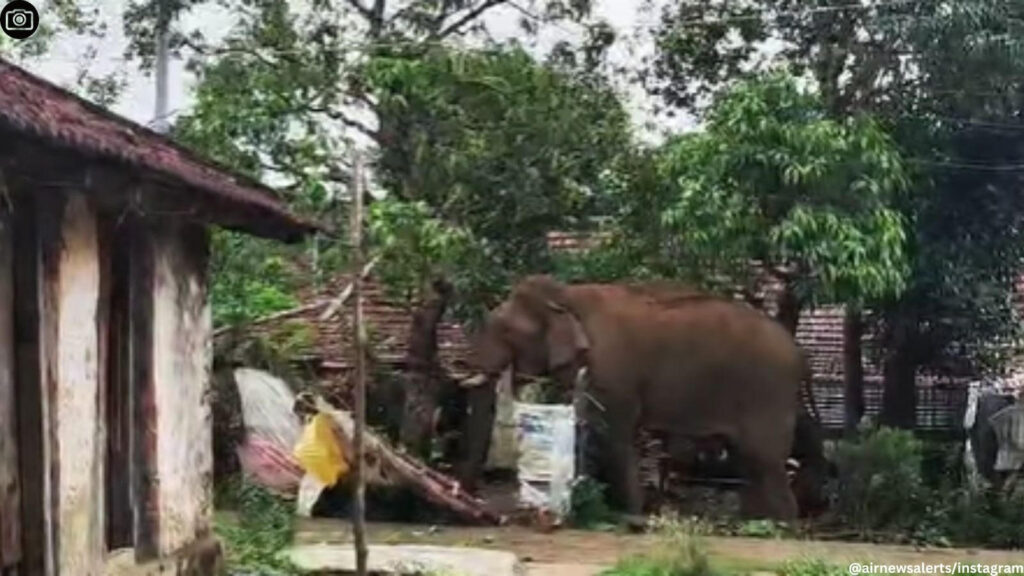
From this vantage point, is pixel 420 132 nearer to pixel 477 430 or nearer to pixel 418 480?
pixel 477 430

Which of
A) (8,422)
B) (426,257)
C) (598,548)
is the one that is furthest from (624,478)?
(8,422)

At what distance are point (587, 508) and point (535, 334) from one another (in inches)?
65.9

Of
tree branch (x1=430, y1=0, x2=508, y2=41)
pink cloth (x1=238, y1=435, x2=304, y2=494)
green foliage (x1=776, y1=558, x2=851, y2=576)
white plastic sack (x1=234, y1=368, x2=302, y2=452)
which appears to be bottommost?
green foliage (x1=776, y1=558, x2=851, y2=576)

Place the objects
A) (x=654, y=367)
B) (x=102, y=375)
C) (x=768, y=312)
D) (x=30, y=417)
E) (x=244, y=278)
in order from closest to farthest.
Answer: (x=30, y=417) < (x=102, y=375) < (x=244, y=278) < (x=654, y=367) < (x=768, y=312)

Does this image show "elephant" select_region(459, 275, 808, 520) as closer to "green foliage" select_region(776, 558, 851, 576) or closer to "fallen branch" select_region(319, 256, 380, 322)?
"fallen branch" select_region(319, 256, 380, 322)

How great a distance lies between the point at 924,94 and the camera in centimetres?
1475

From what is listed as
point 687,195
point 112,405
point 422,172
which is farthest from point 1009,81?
point 112,405

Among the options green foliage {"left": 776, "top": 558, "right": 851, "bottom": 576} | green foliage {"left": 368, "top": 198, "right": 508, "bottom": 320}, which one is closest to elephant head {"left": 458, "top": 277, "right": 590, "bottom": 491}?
green foliage {"left": 368, "top": 198, "right": 508, "bottom": 320}

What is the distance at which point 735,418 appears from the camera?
49.2ft

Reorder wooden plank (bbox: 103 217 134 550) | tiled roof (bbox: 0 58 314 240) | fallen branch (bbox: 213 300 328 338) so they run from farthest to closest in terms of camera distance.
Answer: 1. fallen branch (bbox: 213 300 328 338)
2. wooden plank (bbox: 103 217 134 550)
3. tiled roof (bbox: 0 58 314 240)

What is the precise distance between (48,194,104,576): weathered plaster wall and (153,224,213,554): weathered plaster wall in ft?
2.72

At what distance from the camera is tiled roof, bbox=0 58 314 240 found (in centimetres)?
538

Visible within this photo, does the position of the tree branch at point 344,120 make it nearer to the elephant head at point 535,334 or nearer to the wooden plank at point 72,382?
the elephant head at point 535,334

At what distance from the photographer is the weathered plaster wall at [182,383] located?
319 inches
